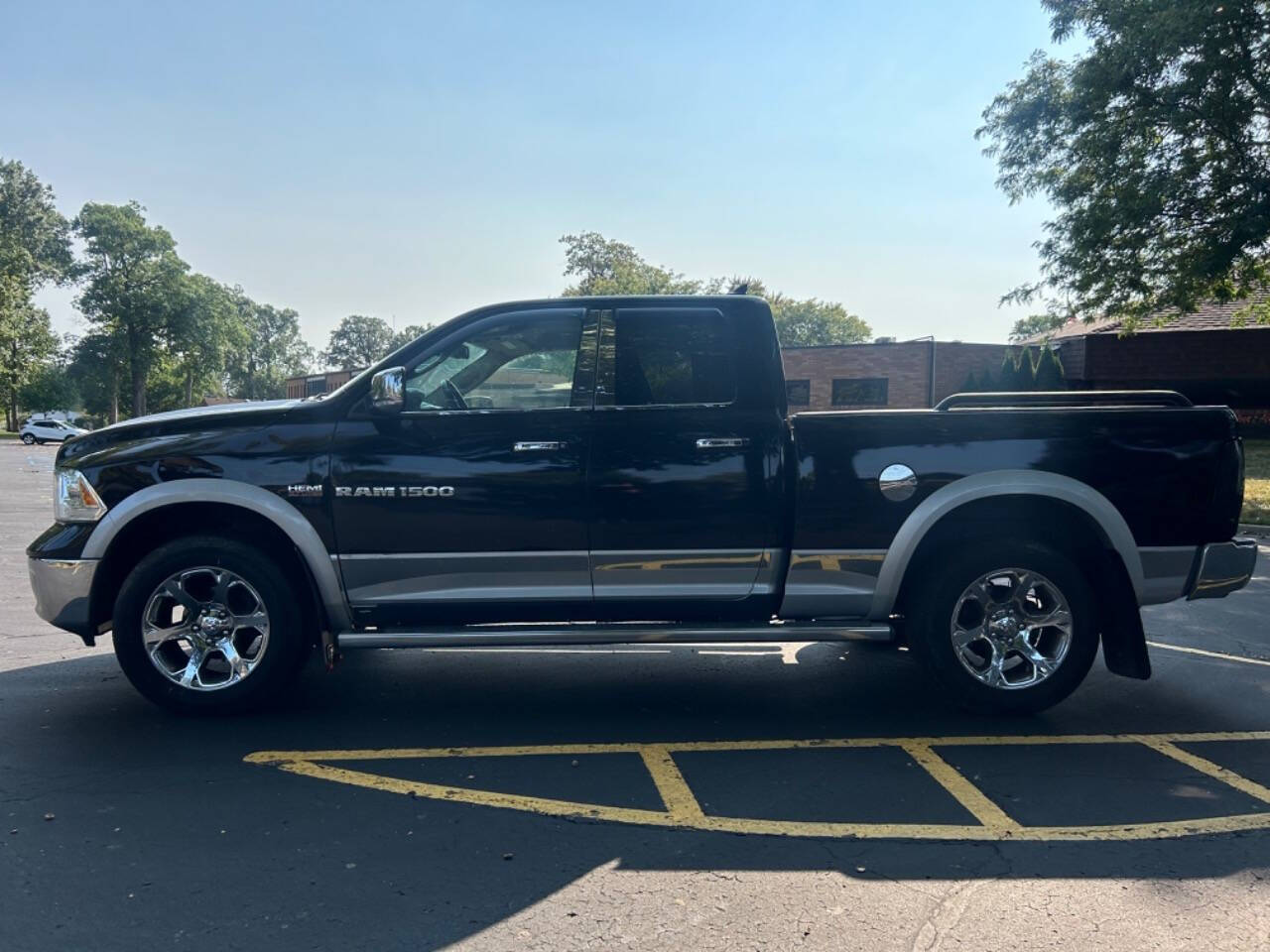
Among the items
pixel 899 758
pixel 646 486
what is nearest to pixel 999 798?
pixel 899 758

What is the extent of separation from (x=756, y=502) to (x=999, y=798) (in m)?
1.73

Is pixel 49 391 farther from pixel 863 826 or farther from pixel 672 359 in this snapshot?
pixel 863 826

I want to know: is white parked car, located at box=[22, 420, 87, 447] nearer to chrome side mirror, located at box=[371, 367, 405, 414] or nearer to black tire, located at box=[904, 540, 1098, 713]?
chrome side mirror, located at box=[371, 367, 405, 414]

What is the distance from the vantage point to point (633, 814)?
3494mm

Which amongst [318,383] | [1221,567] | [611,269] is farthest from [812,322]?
[1221,567]

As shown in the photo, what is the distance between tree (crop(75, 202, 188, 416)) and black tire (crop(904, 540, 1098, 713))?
69.9 meters

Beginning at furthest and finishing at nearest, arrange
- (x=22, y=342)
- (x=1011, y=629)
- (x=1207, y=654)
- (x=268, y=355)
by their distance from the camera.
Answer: (x=268, y=355)
(x=22, y=342)
(x=1207, y=654)
(x=1011, y=629)

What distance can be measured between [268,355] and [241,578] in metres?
133

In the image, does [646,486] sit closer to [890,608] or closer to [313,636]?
[890,608]

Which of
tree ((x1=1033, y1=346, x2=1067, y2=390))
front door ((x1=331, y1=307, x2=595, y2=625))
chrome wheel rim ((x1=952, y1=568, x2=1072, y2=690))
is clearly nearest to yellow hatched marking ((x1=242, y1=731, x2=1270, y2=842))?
chrome wheel rim ((x1=952, y1=568, x2=1072, y2=690))

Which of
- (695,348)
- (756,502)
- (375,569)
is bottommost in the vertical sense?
(375,569)

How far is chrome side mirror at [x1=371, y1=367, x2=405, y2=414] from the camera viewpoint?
4379 millimetres

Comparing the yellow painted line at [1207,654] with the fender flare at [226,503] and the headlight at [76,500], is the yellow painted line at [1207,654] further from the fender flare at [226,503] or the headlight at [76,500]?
the headlight at [76,500]

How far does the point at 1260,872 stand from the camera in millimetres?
3076
